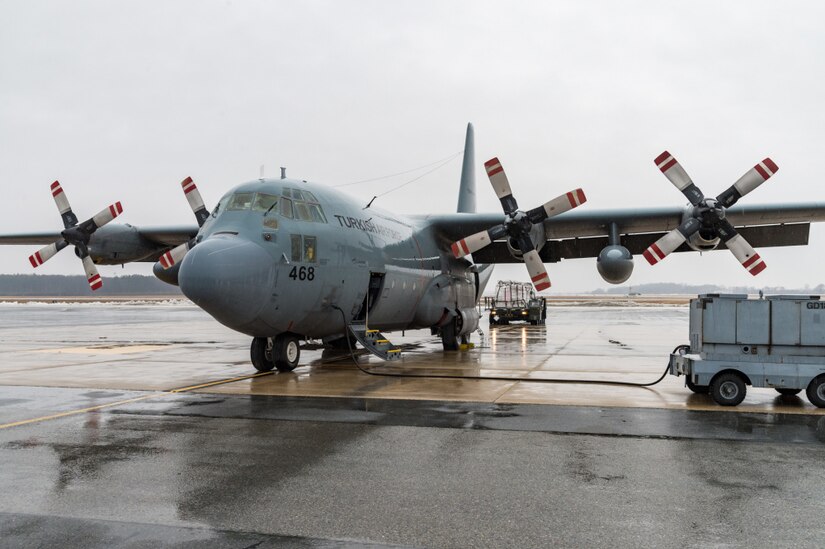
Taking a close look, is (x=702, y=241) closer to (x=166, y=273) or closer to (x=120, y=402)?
(x=120, y=402)

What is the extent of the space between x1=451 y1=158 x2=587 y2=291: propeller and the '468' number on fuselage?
495cm

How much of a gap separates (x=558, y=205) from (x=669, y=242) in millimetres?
3059

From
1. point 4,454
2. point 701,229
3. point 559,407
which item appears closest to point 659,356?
point 701,229

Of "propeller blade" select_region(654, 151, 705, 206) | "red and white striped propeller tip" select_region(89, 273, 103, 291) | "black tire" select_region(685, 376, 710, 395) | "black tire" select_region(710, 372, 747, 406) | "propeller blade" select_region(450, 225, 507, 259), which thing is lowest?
"black tire" select_region(685, 376, 710, 395)

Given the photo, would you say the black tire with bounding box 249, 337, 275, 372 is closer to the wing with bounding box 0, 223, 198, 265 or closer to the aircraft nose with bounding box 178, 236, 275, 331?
the aircraft nose with bounding box 178, 236, 275, 331

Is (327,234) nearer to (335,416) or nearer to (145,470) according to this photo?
(335,416)

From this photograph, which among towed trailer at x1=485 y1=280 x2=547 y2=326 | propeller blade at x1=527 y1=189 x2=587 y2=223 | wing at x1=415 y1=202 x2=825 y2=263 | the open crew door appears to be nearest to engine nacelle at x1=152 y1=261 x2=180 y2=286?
the open crew door

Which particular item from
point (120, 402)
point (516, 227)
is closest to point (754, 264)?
point (516, 227)

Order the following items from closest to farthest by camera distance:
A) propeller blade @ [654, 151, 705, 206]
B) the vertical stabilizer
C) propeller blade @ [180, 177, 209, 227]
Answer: propeller blade @ [654, 151, 705, 206] → propeller blade @ [180, 177, 209, 227] → the vertical stabilizer

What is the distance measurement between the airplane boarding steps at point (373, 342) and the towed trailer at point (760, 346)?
24.8 feet

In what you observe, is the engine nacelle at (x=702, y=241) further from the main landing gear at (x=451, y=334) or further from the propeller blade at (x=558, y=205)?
the main landing gear at (x=451, y=334)

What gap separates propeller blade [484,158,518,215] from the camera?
751 inches

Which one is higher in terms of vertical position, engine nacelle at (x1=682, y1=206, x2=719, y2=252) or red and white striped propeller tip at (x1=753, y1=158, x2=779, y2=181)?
red and white striped propeller tip at (x1=753, y1=158, x2=779, y2=181)

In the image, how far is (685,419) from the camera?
9773mm
